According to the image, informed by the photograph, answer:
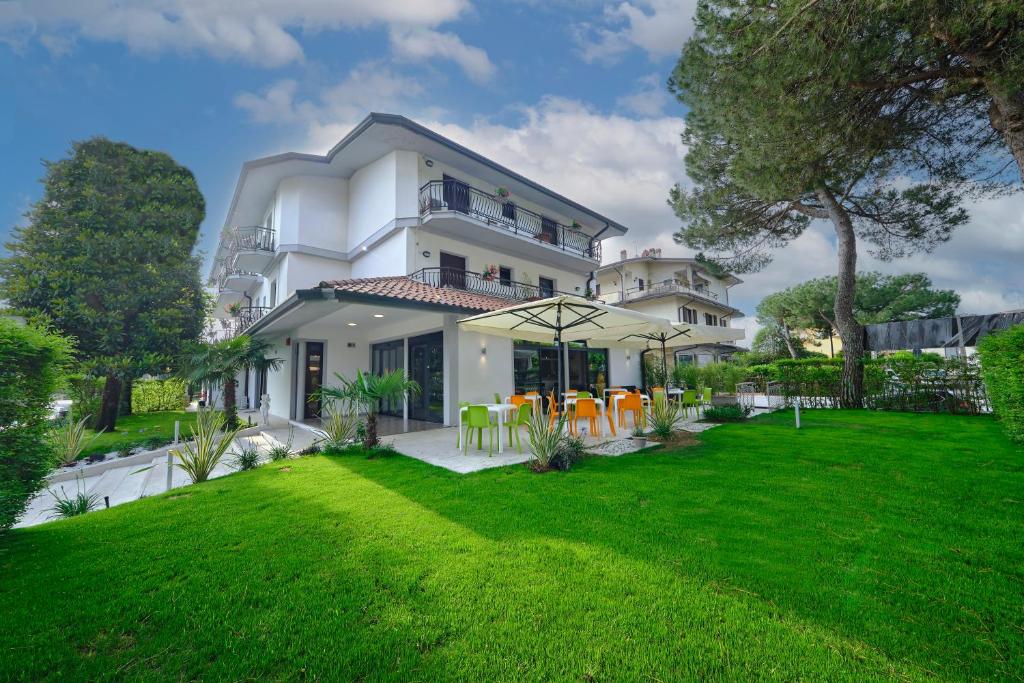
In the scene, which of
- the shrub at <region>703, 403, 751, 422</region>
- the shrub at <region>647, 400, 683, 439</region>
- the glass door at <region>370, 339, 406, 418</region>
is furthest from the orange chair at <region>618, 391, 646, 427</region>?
the glass door at <region>370, 339, 406, 418</region>

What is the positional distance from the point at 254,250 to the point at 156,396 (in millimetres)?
11018

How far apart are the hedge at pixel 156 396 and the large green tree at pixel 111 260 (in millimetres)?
5473

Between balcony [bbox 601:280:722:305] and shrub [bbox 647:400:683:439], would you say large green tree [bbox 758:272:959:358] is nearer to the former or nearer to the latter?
balcony [bbox 601:280:722:305]

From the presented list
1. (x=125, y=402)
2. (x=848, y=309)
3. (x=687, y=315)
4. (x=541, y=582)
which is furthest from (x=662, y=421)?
(x=687, y=315)

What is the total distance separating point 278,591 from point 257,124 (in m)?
17.7

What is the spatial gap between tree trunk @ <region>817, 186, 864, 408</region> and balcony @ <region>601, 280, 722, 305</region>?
555 inches

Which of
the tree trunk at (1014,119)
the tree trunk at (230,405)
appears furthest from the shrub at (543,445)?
the tree trunk at (230,405)

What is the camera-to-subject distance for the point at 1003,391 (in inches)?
297

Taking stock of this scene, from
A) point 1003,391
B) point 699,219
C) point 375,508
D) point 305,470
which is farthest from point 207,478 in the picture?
point 699,219

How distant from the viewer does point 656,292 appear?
2817cm

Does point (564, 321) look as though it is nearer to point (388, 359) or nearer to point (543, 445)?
point (543, 445)

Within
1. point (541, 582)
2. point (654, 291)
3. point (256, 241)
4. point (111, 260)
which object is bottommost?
point (541, 582)

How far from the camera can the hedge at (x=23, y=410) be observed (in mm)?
3867

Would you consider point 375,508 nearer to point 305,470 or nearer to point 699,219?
point 305,470
